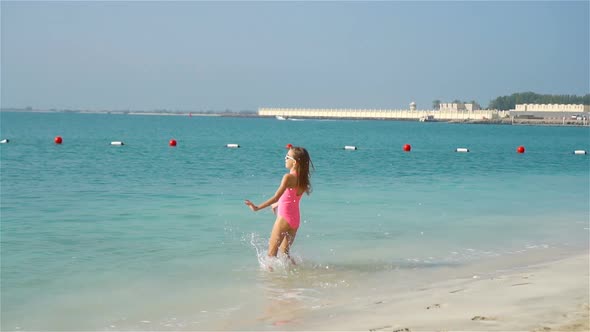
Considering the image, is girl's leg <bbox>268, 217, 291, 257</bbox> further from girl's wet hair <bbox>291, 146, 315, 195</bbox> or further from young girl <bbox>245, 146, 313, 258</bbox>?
girl's wet hair <bbox>291, 146, 315, 195</bbox>

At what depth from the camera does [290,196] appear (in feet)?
33.3

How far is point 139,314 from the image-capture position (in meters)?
8.66

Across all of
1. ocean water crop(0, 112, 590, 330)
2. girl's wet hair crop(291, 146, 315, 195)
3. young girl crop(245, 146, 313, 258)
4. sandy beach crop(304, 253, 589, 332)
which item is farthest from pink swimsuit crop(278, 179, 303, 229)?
sandy beach crop(304, 253, 589, 332)


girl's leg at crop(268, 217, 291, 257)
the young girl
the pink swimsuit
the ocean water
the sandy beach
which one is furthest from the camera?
girl's leg at crop(268, 217, 291, 257)

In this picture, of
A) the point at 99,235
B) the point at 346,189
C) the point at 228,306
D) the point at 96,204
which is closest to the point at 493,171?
the point at 346,189

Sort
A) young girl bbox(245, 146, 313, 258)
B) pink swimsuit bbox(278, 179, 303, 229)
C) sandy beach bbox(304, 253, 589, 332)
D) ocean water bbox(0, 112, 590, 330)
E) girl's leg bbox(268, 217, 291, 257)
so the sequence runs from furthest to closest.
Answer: girl's leg bbox(268, 217, 291, 257) < pink swimsuit bbox(278, 179, 303, 229) < young girl bbox(245, 146, 313, 258) < ocean water bbox(0, 112, 590, 330) < sandy beach bbox(304, 253, 589, 332)

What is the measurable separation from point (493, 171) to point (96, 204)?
22422mm

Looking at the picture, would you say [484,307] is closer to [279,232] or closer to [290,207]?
[290,207]

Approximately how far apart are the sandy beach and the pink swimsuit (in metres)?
1.69

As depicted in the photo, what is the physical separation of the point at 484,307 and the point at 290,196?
322cm

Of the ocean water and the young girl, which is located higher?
the young girl

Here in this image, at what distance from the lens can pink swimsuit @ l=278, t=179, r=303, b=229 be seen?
400 inches

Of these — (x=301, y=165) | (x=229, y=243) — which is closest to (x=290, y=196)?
(x=301, y=165)

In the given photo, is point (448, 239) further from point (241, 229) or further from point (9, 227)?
point (9, 227)
